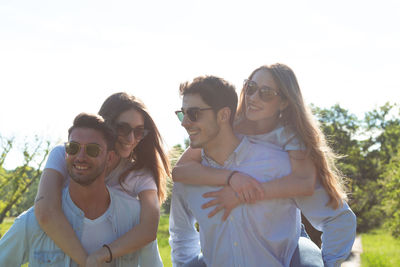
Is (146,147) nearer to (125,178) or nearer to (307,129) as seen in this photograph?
(125,178)

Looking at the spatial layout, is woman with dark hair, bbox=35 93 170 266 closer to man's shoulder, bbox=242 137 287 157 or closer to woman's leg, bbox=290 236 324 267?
man's shoulder, bbox=242 137 287 157

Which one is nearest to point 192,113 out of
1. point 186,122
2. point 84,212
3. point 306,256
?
point 186,122

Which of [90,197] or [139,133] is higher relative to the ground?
[139,133]

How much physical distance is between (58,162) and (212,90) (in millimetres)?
1391

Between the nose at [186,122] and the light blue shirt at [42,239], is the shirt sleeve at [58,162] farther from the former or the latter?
the nose at [186,122]

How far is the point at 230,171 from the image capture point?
3.91 m

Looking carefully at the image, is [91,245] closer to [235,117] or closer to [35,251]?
[35,251]

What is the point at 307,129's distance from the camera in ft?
13.2

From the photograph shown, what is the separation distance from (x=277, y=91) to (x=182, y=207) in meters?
1.35

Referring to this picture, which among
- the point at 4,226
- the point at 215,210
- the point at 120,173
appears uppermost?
the point at 120,173

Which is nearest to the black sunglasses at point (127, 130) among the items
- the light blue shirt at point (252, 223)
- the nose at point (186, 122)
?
the nose at point (186, 122)

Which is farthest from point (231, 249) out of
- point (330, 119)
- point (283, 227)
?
point (330, 119)

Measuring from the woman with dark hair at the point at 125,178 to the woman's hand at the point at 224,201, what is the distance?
46 cm

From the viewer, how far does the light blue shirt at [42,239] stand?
11.5 feet
